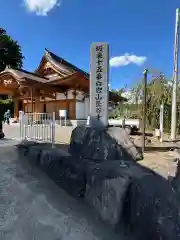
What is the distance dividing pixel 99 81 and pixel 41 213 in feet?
9.88

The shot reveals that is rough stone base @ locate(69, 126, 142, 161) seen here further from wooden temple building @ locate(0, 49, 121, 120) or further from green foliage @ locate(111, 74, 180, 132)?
wooden temple building @ locate(0, 49, 121, 120)

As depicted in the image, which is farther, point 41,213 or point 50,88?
point 50,88

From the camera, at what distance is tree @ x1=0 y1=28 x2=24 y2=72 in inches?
1014

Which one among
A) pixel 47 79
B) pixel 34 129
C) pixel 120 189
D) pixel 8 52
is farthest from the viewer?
pixel 8 52

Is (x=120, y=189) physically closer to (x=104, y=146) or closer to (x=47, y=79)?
(x=104, y=146)

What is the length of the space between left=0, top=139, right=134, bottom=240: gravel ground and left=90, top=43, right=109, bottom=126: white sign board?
179 cm

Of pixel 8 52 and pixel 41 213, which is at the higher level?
pixel 8 52

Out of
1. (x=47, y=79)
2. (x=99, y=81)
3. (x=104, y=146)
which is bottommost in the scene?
(x=104, y=146)

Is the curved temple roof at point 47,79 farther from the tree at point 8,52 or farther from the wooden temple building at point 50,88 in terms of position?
the tree at point 8,52

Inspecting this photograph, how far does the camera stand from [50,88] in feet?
46.2

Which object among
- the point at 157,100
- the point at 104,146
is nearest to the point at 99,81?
the point at 104,146

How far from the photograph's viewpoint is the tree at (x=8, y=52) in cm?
2577

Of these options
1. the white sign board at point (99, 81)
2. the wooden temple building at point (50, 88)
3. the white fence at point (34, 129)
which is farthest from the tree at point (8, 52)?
the white sign board at point (99, 81)

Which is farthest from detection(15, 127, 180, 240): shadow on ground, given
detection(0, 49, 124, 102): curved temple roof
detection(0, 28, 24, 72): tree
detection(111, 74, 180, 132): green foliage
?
detection(0, 28, 24, 72): tree
